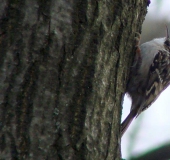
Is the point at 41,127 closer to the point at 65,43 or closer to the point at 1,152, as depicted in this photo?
the point at 1,152

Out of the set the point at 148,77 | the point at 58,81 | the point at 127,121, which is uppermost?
the point at 148,77

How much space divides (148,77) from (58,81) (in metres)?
1.63

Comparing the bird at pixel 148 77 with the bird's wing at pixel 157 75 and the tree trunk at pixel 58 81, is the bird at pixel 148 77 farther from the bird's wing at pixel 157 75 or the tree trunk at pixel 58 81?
the tree trunk at pixel 58 81

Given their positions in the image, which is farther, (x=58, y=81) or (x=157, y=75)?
(x=157, y=75)

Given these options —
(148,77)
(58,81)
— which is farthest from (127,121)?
(58,81)

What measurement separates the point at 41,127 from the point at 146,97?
5.76 ft

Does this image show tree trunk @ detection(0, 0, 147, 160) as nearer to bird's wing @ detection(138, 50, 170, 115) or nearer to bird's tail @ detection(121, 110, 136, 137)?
bird's tail @ detection(121, 110, 136, 137)

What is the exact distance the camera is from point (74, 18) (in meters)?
1.68

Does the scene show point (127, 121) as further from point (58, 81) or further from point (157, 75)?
point (58, 81)

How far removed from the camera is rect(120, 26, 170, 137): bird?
9.65ft

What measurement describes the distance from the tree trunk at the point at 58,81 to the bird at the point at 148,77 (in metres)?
1.15

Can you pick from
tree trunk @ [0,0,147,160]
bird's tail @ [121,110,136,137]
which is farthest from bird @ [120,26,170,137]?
tree trunk @ [0,0,147,160]

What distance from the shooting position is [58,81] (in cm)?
159

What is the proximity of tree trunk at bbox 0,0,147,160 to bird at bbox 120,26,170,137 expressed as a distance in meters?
1.15
